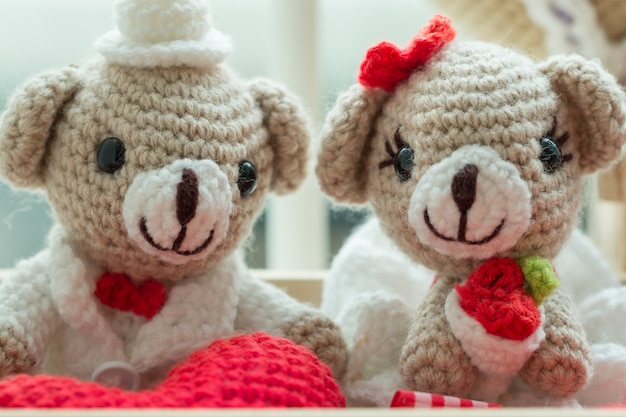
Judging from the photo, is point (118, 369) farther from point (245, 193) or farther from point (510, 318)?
point (510, 318)

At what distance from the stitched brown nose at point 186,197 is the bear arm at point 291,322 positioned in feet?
0.50

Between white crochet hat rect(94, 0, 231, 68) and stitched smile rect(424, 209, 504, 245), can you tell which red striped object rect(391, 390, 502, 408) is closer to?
stitched smile rect(424, 209, 504, 245)

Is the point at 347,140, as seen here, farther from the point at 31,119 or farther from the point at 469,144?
the point at 31,119

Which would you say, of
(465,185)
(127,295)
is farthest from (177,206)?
(465,185)

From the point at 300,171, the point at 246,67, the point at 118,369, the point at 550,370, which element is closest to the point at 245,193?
the point at 300,171

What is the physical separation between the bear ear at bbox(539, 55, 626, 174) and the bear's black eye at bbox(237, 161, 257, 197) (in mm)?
283

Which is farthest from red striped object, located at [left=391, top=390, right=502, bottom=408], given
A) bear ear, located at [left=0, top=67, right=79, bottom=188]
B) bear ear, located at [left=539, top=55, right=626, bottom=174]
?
bear ear, located at [left=0, top=67, right=79, bottom=188]

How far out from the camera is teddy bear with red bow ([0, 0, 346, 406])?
0.67 metres

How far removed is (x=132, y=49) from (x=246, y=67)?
599 millimetres

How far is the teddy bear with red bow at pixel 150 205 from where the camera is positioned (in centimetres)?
67

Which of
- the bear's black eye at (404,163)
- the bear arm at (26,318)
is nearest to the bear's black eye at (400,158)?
the bear's black eye at (404,163)

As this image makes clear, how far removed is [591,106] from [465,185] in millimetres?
158

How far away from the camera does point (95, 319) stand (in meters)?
0.72

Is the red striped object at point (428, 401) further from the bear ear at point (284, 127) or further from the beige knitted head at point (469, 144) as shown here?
the bear ear at point (284, 127)
